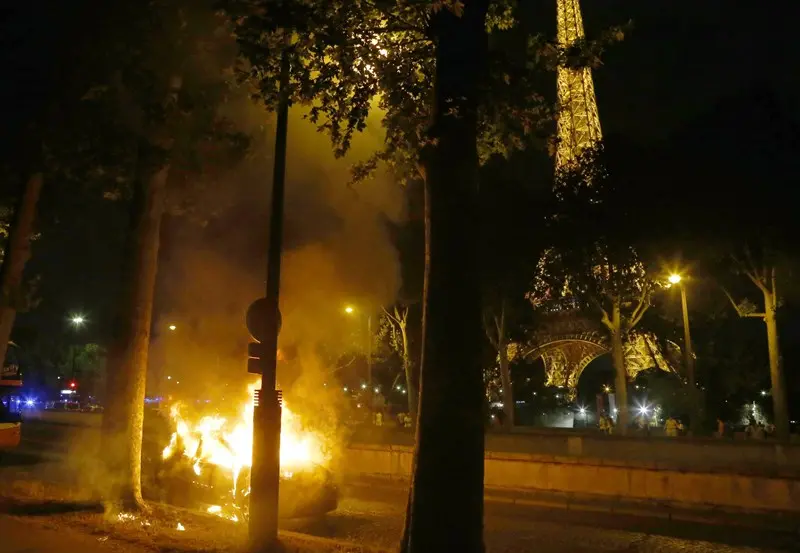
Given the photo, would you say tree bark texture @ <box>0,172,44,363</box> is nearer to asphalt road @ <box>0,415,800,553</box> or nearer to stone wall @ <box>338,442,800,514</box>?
asphalt road @ <box>0,415,800,553</box>

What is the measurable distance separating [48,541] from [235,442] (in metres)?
4.47

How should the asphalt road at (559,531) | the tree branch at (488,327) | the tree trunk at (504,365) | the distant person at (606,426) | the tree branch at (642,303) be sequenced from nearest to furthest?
the asphalt road at (559,531) → the tree branch at (642,303) → the tree trunk at (504,365) → the distant person at (606,426) → the tree branch at (488,327)

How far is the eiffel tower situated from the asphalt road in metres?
19.7

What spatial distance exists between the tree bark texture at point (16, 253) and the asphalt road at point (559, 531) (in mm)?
3308

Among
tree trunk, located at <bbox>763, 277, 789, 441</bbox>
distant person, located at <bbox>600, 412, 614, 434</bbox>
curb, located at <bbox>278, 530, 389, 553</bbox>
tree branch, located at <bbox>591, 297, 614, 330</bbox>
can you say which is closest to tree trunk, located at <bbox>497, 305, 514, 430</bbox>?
distant person, located at <bbox>600, 412, 614, 434</bbox>

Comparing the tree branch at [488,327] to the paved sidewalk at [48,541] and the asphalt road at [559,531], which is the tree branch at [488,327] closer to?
the asphalt road at [559,531]

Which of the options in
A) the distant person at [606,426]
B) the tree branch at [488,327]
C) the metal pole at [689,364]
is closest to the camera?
the metal pole at [689,364]

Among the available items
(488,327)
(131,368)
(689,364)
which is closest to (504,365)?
(488,327)

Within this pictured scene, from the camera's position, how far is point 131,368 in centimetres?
871

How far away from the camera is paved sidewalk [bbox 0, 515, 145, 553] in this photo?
Answer: 628 centimetres

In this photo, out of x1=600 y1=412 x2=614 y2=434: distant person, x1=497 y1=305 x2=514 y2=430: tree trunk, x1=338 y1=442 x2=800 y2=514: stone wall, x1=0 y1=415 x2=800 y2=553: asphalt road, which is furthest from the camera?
x1=600 y1=412 x2=614 y2=434: distant person

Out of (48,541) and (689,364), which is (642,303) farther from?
(48,541)

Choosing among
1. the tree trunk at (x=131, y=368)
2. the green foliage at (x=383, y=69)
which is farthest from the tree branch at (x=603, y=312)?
the tree trunk at (x=131, y=368)

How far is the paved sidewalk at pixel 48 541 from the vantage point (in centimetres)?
628
